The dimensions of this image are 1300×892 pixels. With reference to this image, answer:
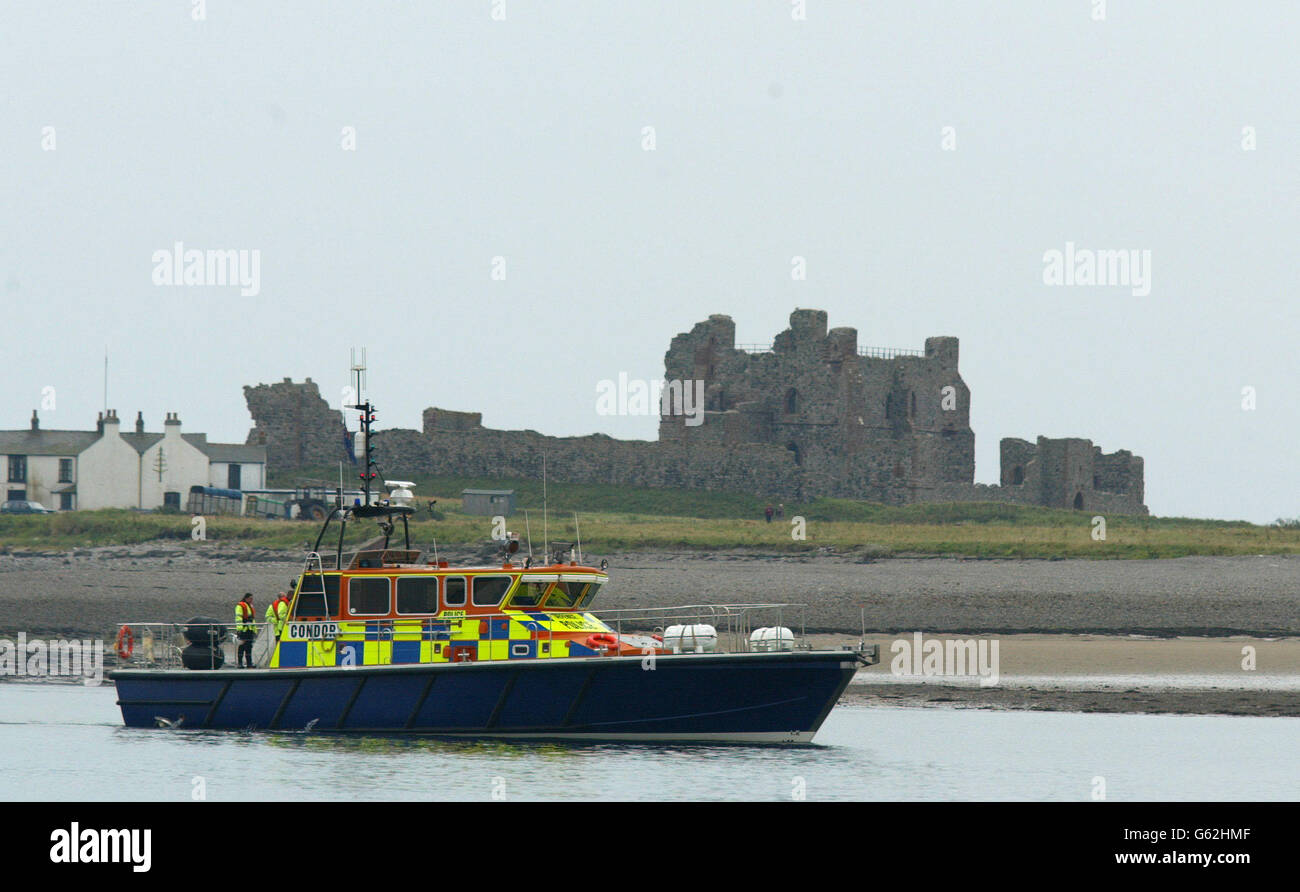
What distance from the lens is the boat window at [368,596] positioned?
18703 mm

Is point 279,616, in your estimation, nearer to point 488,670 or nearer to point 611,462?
point 488,670

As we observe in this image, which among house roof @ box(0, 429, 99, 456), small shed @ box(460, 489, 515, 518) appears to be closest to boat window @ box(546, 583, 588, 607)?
small shed @ box(460, 489, 515, 518)

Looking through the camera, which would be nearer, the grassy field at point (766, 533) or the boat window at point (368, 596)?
the boat window at point (368, 596)

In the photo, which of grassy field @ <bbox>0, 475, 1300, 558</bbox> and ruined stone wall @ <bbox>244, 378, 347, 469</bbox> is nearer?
grassy field @ <bbox>0, 475, 1300, 558</bbox>

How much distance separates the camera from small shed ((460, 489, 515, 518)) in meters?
47.2

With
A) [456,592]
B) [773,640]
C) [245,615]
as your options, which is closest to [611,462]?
[245,615]

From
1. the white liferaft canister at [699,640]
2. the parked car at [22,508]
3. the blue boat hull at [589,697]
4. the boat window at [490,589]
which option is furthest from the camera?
the parked car at [22,508]

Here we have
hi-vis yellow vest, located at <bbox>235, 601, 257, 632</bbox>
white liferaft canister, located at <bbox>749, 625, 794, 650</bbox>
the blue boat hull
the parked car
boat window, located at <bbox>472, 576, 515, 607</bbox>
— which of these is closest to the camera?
the blue boat hull

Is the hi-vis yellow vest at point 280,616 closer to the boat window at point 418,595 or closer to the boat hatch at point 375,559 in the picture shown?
the boat hatch at point 375,559

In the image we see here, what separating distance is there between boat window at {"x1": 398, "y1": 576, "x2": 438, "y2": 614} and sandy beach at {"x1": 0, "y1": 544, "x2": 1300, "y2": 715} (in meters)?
6.72

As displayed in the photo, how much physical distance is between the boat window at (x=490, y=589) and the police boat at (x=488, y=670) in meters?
0.02

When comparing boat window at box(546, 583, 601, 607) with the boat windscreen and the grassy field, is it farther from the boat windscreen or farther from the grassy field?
the grassy field

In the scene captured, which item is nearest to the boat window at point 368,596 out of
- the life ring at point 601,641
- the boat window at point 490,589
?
the boat window at point 490,589

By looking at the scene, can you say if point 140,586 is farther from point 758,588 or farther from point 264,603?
point 758,588
